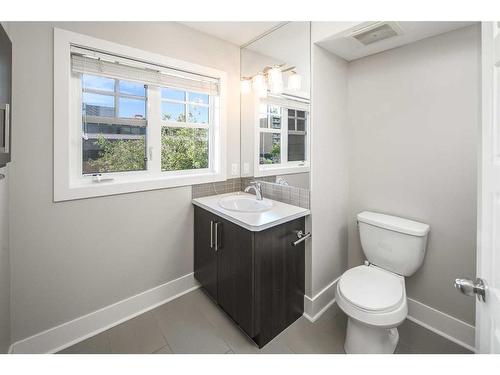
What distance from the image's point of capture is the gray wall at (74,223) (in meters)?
1.36

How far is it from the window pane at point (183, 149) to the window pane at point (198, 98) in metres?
0.26

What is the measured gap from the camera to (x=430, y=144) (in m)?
1.65

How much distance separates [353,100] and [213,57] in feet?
4.25

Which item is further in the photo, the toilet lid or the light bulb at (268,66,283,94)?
the light bulb at (268,66,283,94)

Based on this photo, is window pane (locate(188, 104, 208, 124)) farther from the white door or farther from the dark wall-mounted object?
the white door

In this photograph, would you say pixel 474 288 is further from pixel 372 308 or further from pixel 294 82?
pixel 294 82

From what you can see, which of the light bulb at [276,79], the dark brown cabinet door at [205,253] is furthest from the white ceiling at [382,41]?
the dark brown cabinet door at [205,253]

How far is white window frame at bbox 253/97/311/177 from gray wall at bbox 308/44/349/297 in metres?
0.06

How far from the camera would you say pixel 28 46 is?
4.39ft

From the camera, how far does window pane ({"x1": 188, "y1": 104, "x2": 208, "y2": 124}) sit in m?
2.17

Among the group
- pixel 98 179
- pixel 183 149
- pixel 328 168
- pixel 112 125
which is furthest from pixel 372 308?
pixel 112 125

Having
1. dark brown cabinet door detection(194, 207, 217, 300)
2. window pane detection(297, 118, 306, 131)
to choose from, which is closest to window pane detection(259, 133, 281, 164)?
window pane detection(297, 118, 306, 131)
